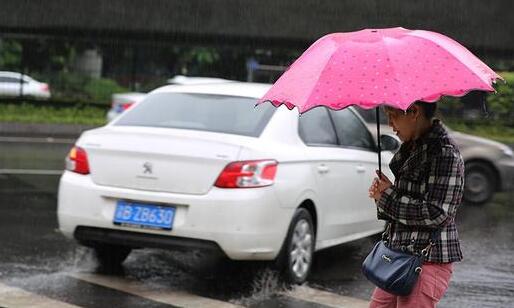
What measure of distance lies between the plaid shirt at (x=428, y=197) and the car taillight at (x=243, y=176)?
7.87ft

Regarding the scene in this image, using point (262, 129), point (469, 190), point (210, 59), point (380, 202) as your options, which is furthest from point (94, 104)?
point (380, 202)

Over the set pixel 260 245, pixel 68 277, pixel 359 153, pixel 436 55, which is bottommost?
pixel 68 277

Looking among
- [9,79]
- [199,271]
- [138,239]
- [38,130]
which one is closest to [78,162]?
[138,239]

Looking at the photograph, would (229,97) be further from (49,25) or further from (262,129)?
(49,25)

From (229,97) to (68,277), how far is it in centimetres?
189

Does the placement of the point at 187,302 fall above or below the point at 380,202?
below

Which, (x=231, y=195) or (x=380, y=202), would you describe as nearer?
(x=380, y=202)

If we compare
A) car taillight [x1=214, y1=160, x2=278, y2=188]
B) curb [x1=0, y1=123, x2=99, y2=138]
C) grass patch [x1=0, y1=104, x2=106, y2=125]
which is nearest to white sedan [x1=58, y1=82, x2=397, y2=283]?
car taillight [x1=214, y1=160, x2=278, y2=188]

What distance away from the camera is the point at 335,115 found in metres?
7.28

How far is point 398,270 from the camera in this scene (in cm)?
337

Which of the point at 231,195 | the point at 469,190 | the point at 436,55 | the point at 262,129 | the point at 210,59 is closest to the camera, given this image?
the point at 436,55

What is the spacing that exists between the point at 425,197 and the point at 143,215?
9.71ft

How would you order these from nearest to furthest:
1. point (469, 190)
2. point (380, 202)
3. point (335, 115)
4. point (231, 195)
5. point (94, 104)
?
point (380, 202) → point (231, 195) → point (335, 115) → point (469, 190) → point (94, 104)

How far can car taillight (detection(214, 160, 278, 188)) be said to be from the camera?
229 inches
